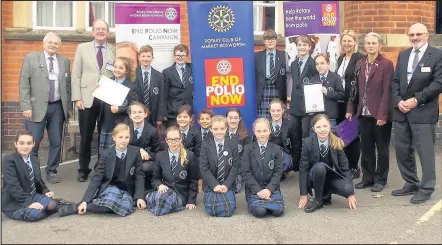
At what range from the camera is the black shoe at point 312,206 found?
18.6 ft

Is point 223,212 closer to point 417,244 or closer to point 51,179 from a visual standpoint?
point 417,244

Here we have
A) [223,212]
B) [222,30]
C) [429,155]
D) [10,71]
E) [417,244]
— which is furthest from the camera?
[10,71]

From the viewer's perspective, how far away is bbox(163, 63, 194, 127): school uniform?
277 inches

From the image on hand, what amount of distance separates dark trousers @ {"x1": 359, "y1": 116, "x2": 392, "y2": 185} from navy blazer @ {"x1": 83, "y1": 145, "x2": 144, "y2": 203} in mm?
2770

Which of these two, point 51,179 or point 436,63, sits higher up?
point 436,63

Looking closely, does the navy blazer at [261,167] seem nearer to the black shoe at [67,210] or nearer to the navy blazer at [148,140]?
the navy blazer at [148,140]

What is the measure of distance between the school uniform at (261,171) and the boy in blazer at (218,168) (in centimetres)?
15

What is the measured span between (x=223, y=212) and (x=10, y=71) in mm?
5594

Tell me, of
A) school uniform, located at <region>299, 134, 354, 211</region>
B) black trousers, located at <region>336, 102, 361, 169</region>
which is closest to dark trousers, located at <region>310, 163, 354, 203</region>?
school uniform, located at <region>299, 134, 354, 211</region>

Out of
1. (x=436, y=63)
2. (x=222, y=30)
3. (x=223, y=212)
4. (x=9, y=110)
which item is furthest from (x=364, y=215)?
(x=9, y=110)

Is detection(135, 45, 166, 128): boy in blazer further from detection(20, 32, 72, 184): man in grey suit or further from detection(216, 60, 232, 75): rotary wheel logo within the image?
detection(20, 32, 72, 184): man in grey suit

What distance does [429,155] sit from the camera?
237 inches

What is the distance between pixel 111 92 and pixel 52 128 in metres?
1.05

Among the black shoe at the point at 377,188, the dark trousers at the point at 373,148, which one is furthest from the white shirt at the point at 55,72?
the black shoe at the point at 377,188
